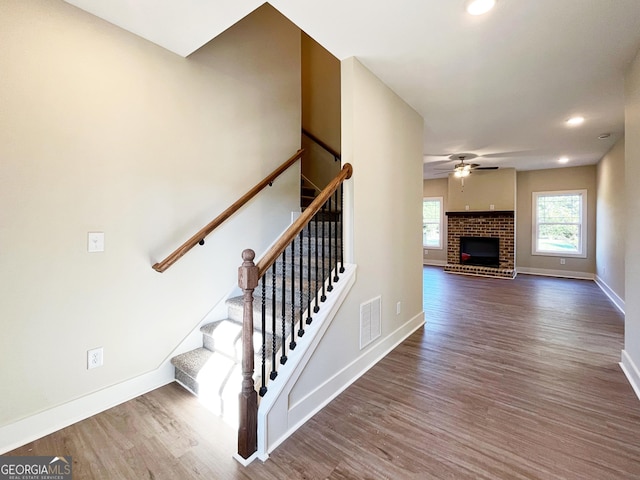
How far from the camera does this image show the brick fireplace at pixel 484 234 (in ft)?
23.3

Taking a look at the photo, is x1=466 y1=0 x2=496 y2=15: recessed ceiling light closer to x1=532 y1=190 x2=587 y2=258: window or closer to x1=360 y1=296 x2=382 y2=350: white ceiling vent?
x1=360 y1=296 x2=382 y2=350: white ceiling vent

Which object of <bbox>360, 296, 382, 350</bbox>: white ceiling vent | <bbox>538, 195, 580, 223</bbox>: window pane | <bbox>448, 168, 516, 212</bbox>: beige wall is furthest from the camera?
<bbox>448, 168, 516, 212</bbox>: beige wall

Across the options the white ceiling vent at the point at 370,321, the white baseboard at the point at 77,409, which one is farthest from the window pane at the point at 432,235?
the white baseboard at the point at 77,409

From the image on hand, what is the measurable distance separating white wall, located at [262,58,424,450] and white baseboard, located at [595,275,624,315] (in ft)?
11.3

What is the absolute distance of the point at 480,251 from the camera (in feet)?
24.8

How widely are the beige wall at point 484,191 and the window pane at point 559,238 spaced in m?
1.13

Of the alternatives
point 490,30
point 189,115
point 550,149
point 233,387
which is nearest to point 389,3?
point 490,30

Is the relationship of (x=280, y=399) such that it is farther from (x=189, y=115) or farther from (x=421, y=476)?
(x=189, y=115)

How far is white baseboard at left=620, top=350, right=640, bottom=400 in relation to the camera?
2.20m

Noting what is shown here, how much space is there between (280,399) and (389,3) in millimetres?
2407

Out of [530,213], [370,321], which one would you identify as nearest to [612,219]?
[530,213]

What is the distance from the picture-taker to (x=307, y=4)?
1.77 m

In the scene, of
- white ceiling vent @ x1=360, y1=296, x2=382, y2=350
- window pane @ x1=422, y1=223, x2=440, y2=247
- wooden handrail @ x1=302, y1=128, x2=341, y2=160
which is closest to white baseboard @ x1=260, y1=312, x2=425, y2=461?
white ceiling vent @ x1=360, y1=296, x2=382, y2=350

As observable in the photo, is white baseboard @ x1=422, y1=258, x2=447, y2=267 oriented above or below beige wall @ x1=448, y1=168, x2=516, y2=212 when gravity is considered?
below
